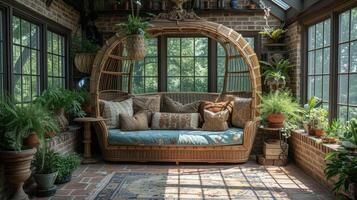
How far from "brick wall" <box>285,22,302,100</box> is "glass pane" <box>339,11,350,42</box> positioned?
129 centimetres

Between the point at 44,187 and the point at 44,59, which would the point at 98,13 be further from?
the point at 44,187

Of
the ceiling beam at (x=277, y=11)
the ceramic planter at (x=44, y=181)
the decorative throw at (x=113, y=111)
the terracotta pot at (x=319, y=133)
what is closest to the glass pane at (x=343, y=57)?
the terracotta pot at (x=319, y=133)

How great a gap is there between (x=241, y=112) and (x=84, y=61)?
2.76m

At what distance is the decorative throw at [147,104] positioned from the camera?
20.8ft

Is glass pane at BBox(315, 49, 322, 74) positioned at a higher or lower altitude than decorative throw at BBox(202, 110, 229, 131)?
A: higher

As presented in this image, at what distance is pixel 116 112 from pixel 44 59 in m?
1.42

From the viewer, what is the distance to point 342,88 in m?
4.56

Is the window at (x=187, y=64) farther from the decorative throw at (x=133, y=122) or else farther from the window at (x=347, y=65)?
the window at (x=347, y=65)

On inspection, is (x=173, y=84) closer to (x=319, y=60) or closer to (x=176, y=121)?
(x=176, y=121)

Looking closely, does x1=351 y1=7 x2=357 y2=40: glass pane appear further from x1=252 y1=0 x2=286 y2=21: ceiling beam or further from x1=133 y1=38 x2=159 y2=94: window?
x1=133 y1=38 x2=159 y2=94: window

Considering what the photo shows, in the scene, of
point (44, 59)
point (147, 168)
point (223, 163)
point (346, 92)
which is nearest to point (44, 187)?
point (147, 168)

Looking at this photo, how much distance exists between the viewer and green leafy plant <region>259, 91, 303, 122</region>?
5.45 metres

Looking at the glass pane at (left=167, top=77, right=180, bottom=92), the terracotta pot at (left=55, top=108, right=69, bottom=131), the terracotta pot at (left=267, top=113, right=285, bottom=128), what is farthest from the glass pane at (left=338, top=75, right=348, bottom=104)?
the terracotta pot at (left=55, top=108, right=69, bottom=131)

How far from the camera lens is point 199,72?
6.90 metres
